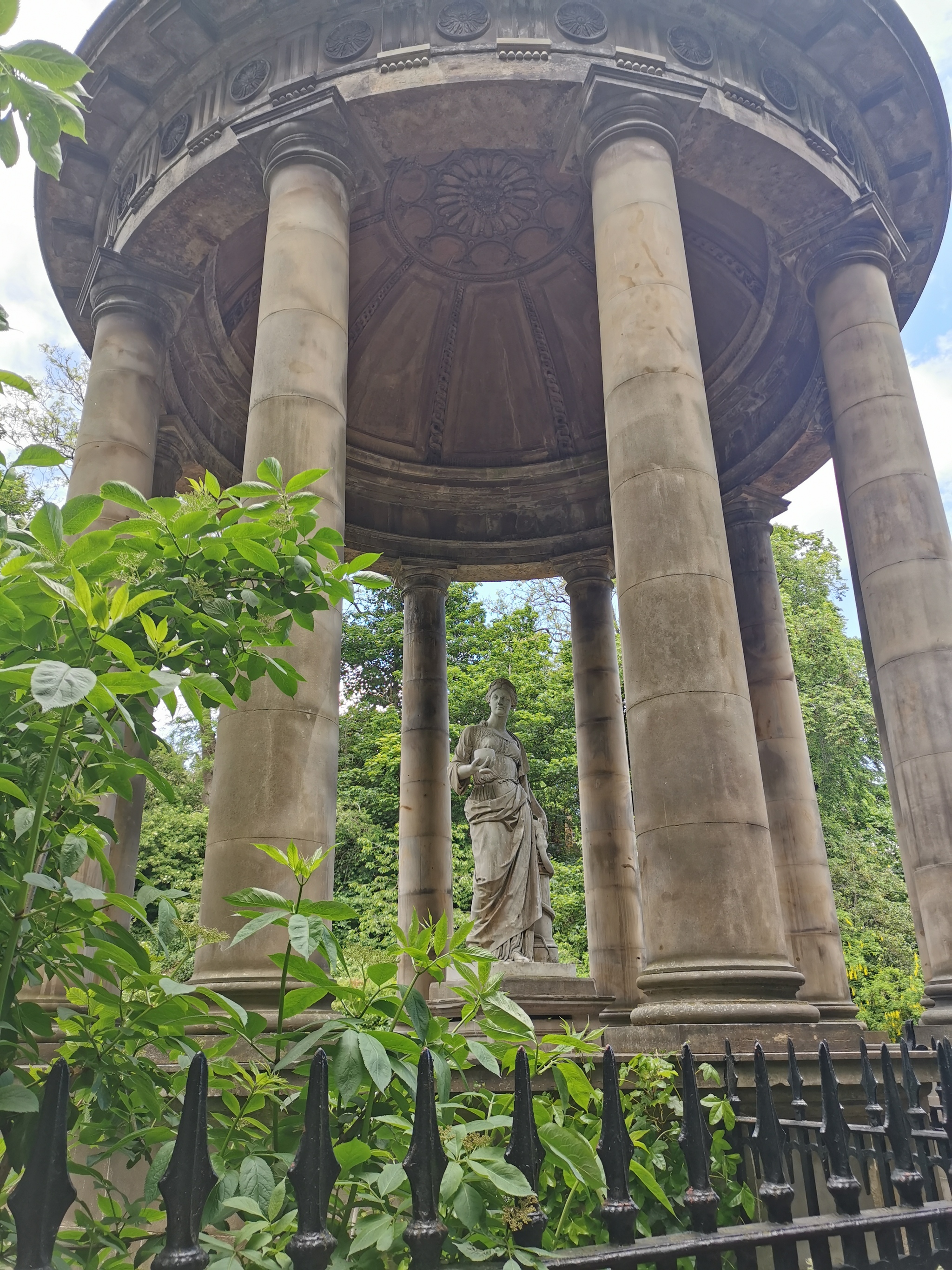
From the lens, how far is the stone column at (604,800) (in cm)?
2006

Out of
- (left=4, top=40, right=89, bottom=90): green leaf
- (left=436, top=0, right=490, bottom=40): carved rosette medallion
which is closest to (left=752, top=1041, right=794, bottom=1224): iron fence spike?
(left=4, top=40, right=89, bottom=90): green leaf

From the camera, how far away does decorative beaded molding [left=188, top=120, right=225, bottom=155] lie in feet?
48.0

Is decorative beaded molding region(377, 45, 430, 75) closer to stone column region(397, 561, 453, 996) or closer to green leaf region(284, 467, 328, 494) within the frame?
stone column region(397, 561, 453, 996)

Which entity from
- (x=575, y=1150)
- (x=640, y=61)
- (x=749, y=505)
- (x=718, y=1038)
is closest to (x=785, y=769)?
Result: (x=749, y=505)

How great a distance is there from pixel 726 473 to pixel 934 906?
12.5 metres

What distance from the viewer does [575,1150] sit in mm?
2682

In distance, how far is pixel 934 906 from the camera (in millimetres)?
12703

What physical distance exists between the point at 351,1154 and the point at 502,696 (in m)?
15.1

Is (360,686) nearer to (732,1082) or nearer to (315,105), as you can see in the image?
(315,105)

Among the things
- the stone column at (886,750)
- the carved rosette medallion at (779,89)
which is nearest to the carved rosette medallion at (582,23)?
the carved rosette medallion at (779,89)

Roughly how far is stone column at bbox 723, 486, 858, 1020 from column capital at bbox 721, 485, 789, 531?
0.07 ft

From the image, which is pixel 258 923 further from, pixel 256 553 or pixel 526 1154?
pixel 256 553

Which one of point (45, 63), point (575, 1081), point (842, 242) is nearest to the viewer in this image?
point (45, 63)

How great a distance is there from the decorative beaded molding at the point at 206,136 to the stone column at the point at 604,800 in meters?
13.0
